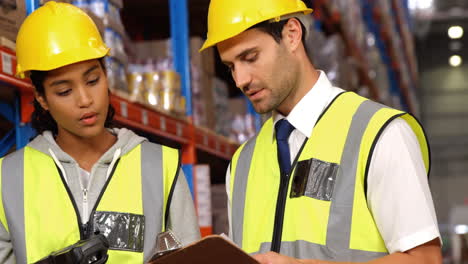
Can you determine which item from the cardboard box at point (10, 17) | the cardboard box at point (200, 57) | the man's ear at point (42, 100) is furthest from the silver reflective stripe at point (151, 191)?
the cardboard box at point (200, 57)

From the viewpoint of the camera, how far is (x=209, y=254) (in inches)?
73.5

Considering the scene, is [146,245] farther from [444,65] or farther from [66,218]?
[444,65]

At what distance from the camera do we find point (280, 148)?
8.11 ft

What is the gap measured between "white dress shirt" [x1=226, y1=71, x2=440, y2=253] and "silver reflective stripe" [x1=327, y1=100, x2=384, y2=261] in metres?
0.06

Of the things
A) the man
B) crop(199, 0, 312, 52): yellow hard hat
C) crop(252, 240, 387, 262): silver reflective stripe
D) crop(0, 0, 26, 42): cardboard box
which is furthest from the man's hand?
crop(0, 0, 26, 42): cardboard box

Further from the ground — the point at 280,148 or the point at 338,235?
the point at 280,148

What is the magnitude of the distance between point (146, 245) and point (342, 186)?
27.6 inches

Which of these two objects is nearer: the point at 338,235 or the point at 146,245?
the point at 338,235

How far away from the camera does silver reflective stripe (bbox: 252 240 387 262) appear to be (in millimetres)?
2201

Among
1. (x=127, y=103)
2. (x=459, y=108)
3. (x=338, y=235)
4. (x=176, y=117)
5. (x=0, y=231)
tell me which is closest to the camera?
(x=338, y=235)

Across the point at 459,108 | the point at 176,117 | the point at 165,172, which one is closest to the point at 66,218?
the point at 165,172

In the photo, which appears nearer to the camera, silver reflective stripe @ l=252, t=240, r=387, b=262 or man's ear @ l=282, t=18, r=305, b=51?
silver reflective stripe @ l=252, t=240, r=387, b=262

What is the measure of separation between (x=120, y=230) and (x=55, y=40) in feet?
2.27

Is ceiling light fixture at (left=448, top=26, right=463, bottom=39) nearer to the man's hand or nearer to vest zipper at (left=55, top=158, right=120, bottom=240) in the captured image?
vest zipper at (left=55, top=158, right=120, bottom=240)
